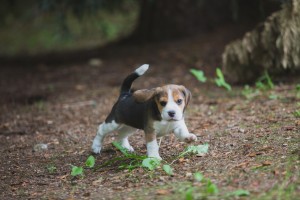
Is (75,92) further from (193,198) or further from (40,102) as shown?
(193,198)

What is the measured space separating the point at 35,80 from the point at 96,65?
1.41m

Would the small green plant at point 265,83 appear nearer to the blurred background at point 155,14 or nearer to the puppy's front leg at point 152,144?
the blurred background at point 155,14

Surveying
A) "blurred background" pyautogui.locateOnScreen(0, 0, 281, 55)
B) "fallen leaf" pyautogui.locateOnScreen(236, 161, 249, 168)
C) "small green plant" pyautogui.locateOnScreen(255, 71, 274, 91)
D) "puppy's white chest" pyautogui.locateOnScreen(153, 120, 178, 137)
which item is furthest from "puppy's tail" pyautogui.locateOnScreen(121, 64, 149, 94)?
"blurred background" pyautogui.locateOnScreen(0, 0, 281, 55)

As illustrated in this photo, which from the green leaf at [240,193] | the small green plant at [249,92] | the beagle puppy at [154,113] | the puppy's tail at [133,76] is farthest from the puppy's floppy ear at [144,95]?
the small green plant at [249,92]

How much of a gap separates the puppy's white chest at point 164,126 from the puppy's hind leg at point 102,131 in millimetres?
647

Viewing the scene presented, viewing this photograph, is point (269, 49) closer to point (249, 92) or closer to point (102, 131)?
point (249, 92)

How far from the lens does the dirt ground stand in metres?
4.54

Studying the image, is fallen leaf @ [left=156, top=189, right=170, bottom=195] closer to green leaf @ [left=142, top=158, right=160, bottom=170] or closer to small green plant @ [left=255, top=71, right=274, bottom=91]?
green leaf @ [left=142, top=158, right=160, bottom=170]

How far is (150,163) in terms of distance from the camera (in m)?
4.86

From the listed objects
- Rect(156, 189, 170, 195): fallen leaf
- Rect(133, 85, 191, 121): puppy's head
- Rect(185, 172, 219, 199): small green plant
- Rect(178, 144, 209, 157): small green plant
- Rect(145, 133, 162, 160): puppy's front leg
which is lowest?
Rect(156, 189, 170, 195): fallen leaf

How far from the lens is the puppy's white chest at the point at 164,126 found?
4.96 m

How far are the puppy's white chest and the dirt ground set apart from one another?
13.0 inches

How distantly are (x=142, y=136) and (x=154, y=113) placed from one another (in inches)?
62.1

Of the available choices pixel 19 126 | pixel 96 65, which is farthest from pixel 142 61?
pixel 19 126
